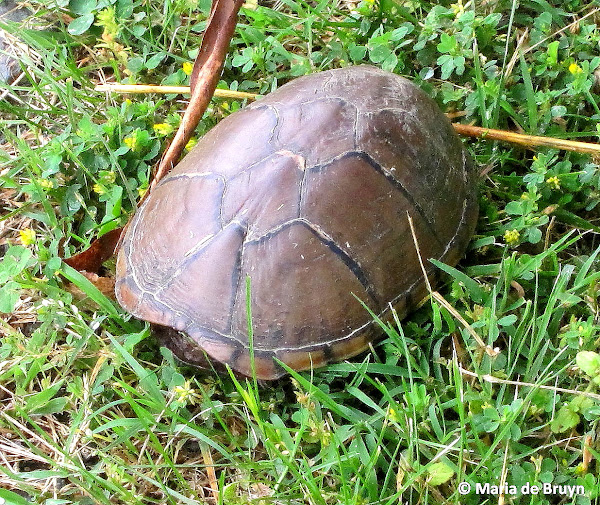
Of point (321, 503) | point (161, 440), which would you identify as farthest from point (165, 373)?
point (321, 503)

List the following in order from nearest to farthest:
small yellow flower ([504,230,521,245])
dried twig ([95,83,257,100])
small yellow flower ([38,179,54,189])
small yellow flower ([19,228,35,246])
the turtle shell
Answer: the turtle shell → small yellow flower ([504,230,521,245]) → small yellow flower ([19,228,35,246]) → small yellow flower ([38,179,54,189]) → dried twig ([95,83,257,100])

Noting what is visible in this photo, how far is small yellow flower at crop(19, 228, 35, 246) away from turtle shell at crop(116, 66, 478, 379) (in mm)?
438

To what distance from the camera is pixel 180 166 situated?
6.39ft

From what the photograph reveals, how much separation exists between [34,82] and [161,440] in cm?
149

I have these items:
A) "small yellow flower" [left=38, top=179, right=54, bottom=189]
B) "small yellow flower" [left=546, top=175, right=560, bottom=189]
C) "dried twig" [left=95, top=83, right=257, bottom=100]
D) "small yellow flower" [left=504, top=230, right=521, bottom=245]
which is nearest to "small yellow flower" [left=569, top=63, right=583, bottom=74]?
"small yellow flower" [left=546, top=175, right=560, bottom=189]

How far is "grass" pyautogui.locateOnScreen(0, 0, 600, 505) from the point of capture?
1684 millimetres

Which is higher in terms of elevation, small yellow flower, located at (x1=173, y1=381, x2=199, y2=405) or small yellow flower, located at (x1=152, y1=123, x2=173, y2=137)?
small yellow flower, located at (x1=152, y1=123, x2=173, y2=137)

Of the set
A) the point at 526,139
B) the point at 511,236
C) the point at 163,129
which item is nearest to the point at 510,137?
the point at 526,139

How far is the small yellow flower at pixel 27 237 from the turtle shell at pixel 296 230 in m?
0.44

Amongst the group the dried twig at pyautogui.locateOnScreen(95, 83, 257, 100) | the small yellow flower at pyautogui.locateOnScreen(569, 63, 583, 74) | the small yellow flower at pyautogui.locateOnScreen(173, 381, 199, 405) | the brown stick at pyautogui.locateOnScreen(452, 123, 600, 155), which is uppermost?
the small yellow flower at pyautogui.locateOnScreen(569, 63, 583, 74)

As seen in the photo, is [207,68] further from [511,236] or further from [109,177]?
[511,236]

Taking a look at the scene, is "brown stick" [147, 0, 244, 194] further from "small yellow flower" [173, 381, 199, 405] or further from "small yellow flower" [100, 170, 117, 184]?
"small yellow flower" [173, 381, 199, 405]

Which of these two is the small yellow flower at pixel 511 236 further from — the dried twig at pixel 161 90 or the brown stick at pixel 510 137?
the dried twig at pixel 161 90

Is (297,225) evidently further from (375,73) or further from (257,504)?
(257,504)
